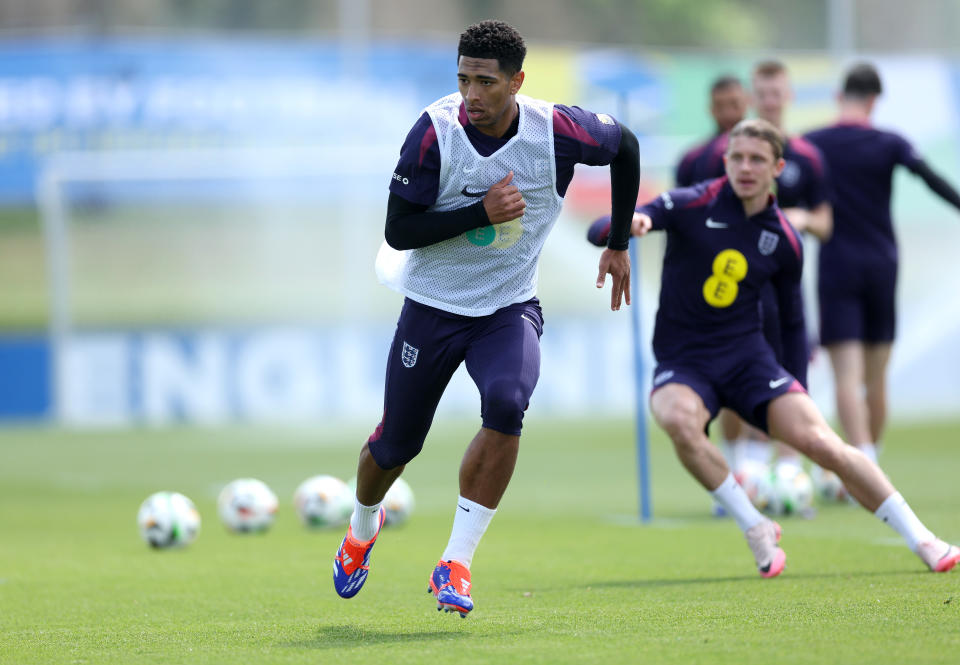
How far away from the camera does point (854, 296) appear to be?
31.1 feet

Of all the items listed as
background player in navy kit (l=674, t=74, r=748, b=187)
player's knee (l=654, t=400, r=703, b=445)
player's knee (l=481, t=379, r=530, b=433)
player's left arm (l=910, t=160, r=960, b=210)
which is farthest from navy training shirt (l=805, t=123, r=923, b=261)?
player's knee (l=481, t=379, r=530, b=433)

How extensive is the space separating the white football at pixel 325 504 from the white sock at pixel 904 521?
3.57 meters

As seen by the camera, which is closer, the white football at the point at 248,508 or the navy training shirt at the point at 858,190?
the white football at the point at 248,508

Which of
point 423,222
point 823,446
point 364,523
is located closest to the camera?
point 423,222

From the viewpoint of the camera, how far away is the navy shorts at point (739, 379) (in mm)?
6566

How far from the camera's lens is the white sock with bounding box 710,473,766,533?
6391 mm

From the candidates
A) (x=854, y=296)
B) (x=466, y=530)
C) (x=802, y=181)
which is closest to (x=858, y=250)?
(x=854, y=296)

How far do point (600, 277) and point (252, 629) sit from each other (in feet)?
5.75

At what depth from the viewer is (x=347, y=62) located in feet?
65.4

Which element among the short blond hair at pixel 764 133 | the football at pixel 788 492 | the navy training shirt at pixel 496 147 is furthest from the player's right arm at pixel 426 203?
the football at pixel 788 492

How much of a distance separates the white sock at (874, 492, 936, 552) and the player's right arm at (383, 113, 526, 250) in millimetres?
2263

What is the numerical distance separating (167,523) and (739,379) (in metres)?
3.22

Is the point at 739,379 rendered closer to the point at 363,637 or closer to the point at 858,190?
the point at 363,637

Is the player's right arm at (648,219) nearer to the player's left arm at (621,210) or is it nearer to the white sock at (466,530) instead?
the player's left arm at (621,210)
